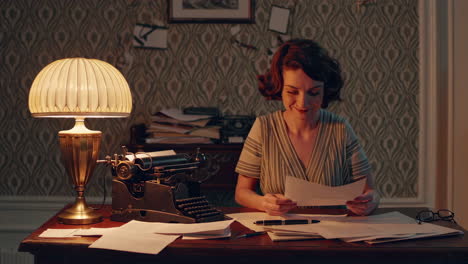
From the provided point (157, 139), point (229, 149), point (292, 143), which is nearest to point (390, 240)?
point (292, 143)

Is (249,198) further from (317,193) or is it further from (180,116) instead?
(180,116)

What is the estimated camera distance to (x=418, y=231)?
4.56 feet

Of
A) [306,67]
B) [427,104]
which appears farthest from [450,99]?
[306,67]

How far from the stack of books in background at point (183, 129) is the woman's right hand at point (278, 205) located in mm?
1089

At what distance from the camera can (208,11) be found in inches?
114

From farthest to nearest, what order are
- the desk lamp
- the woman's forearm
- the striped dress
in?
1. the striped dress
2. the woman's forearm
3. the desk lamp

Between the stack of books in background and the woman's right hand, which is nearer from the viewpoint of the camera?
the woman's right hand

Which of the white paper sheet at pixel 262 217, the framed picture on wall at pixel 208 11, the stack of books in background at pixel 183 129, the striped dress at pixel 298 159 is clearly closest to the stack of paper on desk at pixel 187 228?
the white paper sheet at pixel 262 217

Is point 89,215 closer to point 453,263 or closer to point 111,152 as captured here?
point 453,263

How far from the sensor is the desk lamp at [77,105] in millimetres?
1628

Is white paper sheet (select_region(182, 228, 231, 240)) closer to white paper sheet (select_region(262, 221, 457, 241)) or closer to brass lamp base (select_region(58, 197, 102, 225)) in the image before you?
white paper sheet (select_region(262, 221, 457, 241))

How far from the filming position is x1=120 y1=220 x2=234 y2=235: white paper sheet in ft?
4.42

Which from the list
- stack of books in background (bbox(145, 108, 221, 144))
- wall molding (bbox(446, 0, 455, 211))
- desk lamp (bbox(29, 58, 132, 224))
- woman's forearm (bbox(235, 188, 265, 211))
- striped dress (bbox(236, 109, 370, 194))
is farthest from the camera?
wall molding (bbox(446, 0, 455, 211))

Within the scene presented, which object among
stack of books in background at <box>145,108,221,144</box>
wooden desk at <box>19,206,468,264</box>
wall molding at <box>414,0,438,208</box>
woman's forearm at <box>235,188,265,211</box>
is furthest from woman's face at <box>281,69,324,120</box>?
wall molding at <box>414,0,438,208</box>
